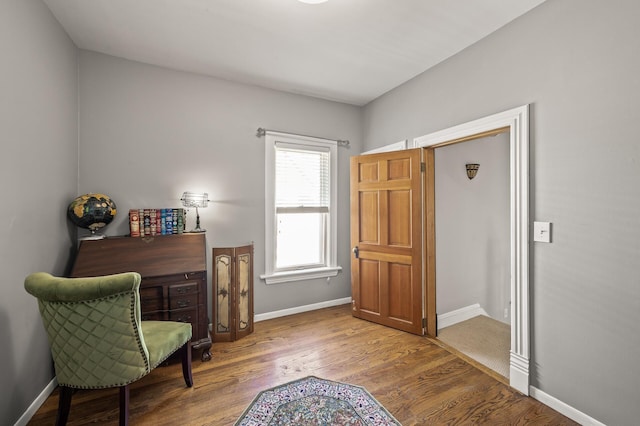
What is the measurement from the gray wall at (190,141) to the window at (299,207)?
134 mm

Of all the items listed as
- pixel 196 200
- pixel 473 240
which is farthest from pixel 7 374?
pixel 473 240

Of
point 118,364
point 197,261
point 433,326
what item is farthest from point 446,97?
point 118,364

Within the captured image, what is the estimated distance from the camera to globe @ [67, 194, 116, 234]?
229 centimetres

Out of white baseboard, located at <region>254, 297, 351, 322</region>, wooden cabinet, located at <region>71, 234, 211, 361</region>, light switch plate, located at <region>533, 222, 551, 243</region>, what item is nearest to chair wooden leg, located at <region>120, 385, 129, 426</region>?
wooden cabinet, located at <region>71, 234, 211, 361</region>

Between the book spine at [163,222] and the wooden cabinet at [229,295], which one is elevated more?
the book spine at [163,222]

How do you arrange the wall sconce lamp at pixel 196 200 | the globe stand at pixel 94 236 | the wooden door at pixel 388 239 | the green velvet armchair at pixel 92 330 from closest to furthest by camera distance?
1. the green velvet armchair at pixel 92 330
2. the globe stand at pixel 94 236
3. the wall sconce lamp at pixel 196 200
4. the wooden door at pixel 388 239

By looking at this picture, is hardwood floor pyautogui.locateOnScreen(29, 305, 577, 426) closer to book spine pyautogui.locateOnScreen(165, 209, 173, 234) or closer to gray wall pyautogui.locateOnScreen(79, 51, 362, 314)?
gray wall pyautogui.locateOnScreen(79, 51, 362, 314)

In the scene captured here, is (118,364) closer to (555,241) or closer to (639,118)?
(555,241)

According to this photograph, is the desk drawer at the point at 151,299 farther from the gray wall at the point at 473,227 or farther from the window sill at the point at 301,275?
the gray wall at the point at 473,227

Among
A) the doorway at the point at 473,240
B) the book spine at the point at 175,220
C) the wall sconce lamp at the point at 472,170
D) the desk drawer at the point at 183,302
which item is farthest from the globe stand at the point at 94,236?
the wall sconce lamp at the point at 472,170

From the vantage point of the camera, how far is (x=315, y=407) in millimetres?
1855

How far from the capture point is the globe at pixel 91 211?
7.53 ft

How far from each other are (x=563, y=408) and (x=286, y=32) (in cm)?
346

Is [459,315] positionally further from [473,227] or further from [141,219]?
[141,219]
